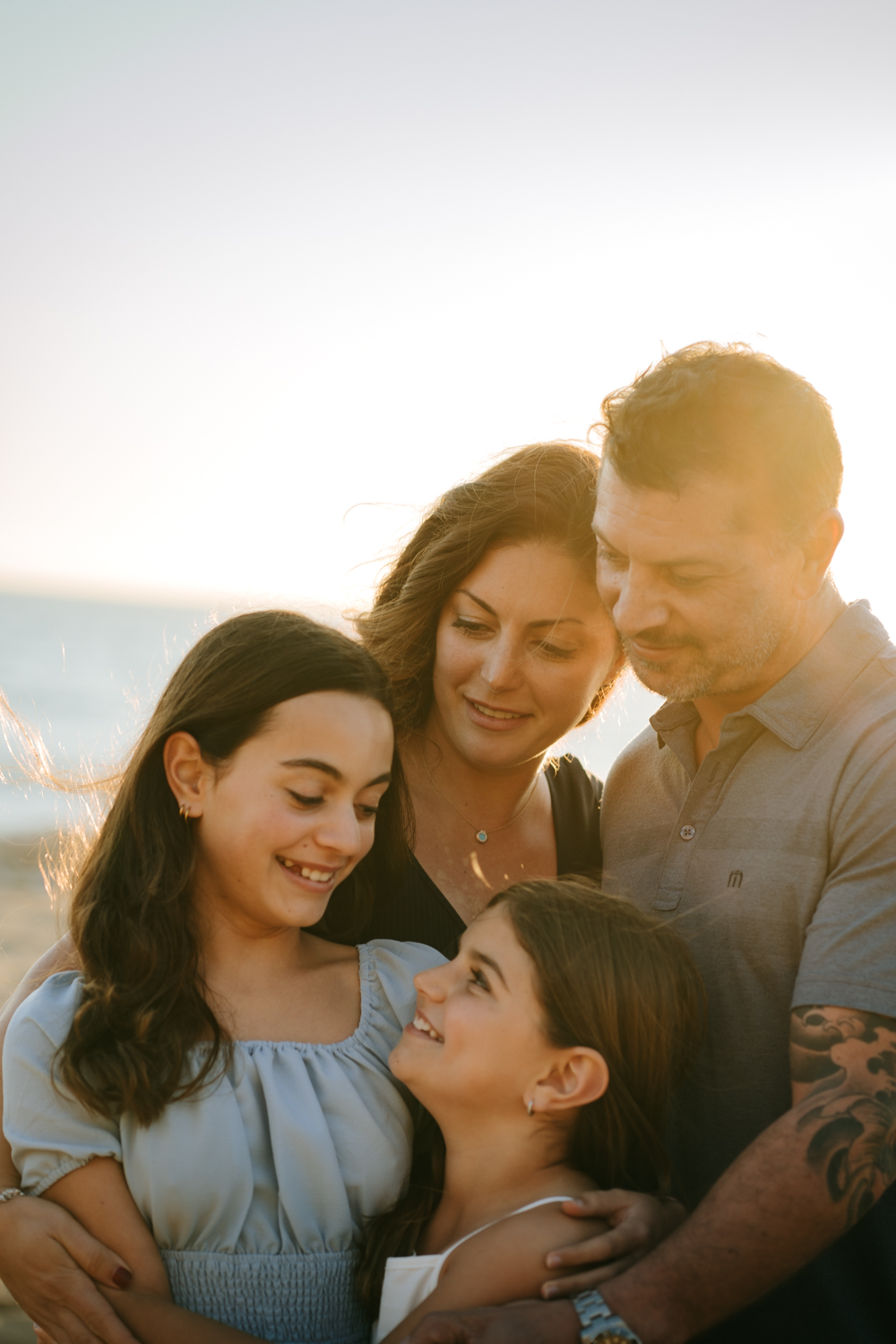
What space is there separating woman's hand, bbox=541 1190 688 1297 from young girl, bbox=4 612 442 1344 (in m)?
0.53

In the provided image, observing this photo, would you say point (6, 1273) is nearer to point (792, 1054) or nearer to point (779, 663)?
point (792, 1054)

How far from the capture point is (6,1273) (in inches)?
92.5

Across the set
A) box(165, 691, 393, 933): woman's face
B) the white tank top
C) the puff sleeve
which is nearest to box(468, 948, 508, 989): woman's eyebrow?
box(165, 691, 393, 933): woman's face

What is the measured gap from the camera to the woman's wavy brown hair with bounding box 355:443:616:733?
340 centimetres

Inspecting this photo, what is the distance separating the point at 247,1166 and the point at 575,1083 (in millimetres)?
755

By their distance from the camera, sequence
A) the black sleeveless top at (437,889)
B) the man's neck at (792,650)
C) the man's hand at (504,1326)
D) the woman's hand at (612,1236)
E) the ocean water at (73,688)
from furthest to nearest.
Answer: the ocean water at (73,688) < the black sleeveless top at (437,889) < the man's neck at (792,650) < the woman's hand at (612,1236) < the man's hand at (504,1326)

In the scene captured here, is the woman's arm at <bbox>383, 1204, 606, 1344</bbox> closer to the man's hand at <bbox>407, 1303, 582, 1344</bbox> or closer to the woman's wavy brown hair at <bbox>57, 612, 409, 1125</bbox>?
the man's hand at <bbox>407, 1303, 582, 1344</bbox>

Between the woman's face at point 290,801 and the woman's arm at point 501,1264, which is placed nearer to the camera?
the woman's arm at point 501,1264

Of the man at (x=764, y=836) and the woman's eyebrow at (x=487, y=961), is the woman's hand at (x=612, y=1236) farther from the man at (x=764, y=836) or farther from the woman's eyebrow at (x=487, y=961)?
the woman's eyebrow at (x=487, y=961)

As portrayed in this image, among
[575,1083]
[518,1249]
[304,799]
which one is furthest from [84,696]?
[518,1249]

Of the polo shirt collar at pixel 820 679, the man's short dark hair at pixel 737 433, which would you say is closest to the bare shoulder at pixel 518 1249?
the polo shirt collar at pixel 820 679

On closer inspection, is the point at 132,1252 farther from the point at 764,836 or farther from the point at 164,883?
the point at 764,836

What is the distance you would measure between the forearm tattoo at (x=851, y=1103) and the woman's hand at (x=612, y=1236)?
0.36 m

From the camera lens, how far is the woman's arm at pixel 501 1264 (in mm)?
2098
